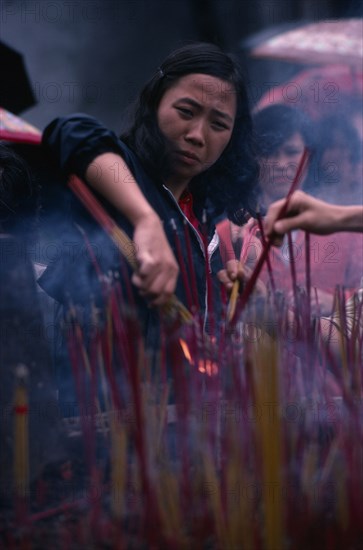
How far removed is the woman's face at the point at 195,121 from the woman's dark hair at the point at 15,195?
1.40 ft

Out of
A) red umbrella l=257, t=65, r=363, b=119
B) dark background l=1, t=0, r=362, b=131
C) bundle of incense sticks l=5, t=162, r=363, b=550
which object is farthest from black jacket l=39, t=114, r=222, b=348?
dark background l=1, t=0, r=362, b=131

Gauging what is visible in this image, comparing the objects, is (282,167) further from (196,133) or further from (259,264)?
(259,264)

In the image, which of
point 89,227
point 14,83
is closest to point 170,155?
point 89,227

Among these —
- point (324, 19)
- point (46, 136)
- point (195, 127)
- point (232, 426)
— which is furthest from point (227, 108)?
point (324, 19)

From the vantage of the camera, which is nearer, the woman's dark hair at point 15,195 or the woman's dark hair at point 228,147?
the woman's dark hair at point 15,195

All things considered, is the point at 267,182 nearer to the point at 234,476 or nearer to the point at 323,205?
the point at 323,205

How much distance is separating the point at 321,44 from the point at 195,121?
11.5 ft

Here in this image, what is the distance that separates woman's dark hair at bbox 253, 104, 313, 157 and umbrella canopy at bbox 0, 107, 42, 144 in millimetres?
1935

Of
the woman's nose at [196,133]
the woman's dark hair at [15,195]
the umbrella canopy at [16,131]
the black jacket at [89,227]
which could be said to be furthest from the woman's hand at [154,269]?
the umbrella canopy at [16,131]

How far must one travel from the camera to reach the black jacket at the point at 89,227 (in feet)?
5.14

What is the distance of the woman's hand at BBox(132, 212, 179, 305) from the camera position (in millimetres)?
1202

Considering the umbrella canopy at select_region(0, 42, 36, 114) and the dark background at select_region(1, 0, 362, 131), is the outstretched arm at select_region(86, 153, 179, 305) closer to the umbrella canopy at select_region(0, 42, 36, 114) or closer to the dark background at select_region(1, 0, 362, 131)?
the dark background at select_region(1, 0, 362, 131)

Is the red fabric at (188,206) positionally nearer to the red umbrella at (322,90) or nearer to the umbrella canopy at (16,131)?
the red umbrella at (322,90)

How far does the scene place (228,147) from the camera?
A: 226 centimetres
